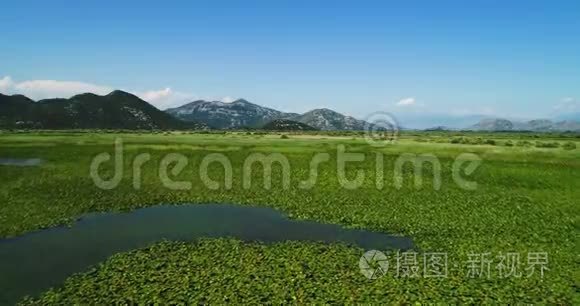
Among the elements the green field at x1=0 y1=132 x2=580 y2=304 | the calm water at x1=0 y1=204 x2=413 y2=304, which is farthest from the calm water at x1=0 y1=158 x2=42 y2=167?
the calm water at x1=0 y1=204 x2=413 y2=304

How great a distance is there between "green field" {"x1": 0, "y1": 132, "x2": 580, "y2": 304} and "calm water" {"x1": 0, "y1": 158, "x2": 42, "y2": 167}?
2.11m

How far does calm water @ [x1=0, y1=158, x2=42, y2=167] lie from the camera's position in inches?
2294

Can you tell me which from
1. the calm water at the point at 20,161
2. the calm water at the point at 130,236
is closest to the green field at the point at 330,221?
the calm water at the point at 130,236

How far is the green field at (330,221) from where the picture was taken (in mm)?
19797

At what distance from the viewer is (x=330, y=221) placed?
34375 millimetres

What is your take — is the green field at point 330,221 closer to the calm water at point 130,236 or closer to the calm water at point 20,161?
the calm water at point 130,236

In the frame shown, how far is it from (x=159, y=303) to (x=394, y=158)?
51.6 m

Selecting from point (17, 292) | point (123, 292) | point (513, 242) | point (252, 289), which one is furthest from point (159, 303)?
point (513, 242)

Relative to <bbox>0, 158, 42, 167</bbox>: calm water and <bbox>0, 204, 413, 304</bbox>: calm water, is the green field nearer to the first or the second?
<bbox>0, 204, 413, 304</bbox>: calm water

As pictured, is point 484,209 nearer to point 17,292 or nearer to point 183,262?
point 183,262

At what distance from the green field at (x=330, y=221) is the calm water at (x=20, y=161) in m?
2.11

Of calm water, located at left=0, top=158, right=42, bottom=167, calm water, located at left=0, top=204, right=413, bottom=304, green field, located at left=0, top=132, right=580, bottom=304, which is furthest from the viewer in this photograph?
calm water, located at left=0, top=158, right=42, bottom=167

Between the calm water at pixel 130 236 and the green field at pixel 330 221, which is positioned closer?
the green field at pixel 330 221

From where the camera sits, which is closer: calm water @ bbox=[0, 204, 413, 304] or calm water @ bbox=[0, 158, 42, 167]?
calm water @ bbox=[0, 204, 413, 304]
